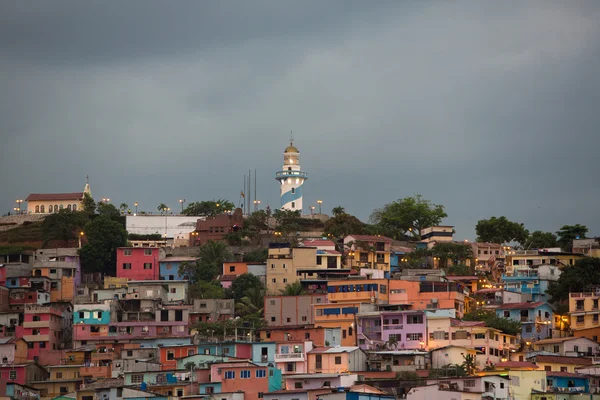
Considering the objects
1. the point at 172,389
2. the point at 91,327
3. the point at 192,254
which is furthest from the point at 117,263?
the point at 172,389

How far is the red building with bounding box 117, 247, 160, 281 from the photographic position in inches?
3356

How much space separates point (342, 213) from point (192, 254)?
598 inches

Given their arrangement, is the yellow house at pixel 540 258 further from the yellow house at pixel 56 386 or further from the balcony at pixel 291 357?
the yellow house at pixel 56 386

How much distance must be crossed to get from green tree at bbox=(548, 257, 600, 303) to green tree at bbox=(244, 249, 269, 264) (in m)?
19.1

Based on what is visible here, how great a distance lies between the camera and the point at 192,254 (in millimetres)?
90375

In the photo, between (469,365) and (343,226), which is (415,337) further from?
(343,226)

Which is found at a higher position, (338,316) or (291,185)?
(291,185)

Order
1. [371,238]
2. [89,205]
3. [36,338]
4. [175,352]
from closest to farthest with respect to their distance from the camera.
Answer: [175,352] → [36,338] → [371,238] → [89,205]

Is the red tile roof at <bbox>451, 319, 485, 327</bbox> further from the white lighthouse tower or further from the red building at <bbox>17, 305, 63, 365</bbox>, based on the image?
the white lighthouse tower

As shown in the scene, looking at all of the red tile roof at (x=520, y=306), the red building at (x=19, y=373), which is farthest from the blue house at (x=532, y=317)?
the red building at (x=19, y=373)

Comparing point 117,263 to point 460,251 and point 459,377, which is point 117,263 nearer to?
point 460,251

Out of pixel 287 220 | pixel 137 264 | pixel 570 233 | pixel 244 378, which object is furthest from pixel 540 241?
pixel 244 378

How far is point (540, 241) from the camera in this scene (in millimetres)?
94312

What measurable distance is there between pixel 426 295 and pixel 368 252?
13.3 m
